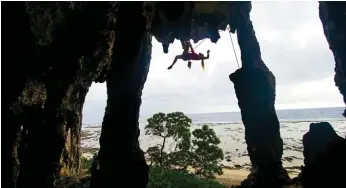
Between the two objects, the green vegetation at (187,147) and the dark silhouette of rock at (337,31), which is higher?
the dark silhouette of rock at (337,31)

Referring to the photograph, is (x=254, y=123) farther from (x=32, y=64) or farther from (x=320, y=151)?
(x=32, y=64)

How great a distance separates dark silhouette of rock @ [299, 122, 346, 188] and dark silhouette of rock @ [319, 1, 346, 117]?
8.03ft

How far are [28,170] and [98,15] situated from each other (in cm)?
871

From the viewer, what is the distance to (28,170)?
1545cm

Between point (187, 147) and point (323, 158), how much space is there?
15.7 metres

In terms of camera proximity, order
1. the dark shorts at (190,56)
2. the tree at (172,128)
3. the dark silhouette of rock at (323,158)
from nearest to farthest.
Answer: the dark silhouette of rock at (323,158) → the dark shorts at (190,56) → the tree at (172,128)

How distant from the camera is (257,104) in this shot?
15.4 metres

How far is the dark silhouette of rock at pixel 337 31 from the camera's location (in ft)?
41.0

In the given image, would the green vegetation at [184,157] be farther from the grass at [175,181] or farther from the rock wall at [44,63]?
the rock wall at [44,63]

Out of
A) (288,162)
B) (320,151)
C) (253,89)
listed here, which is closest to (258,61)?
(253,89)

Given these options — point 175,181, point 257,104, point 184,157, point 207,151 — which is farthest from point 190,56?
point 184,157

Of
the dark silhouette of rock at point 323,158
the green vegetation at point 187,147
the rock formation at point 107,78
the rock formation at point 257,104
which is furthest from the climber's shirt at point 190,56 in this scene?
the green vegetation at point 187,147

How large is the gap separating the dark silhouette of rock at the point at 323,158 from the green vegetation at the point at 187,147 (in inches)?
516

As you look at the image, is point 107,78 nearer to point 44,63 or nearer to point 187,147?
point 44,63
